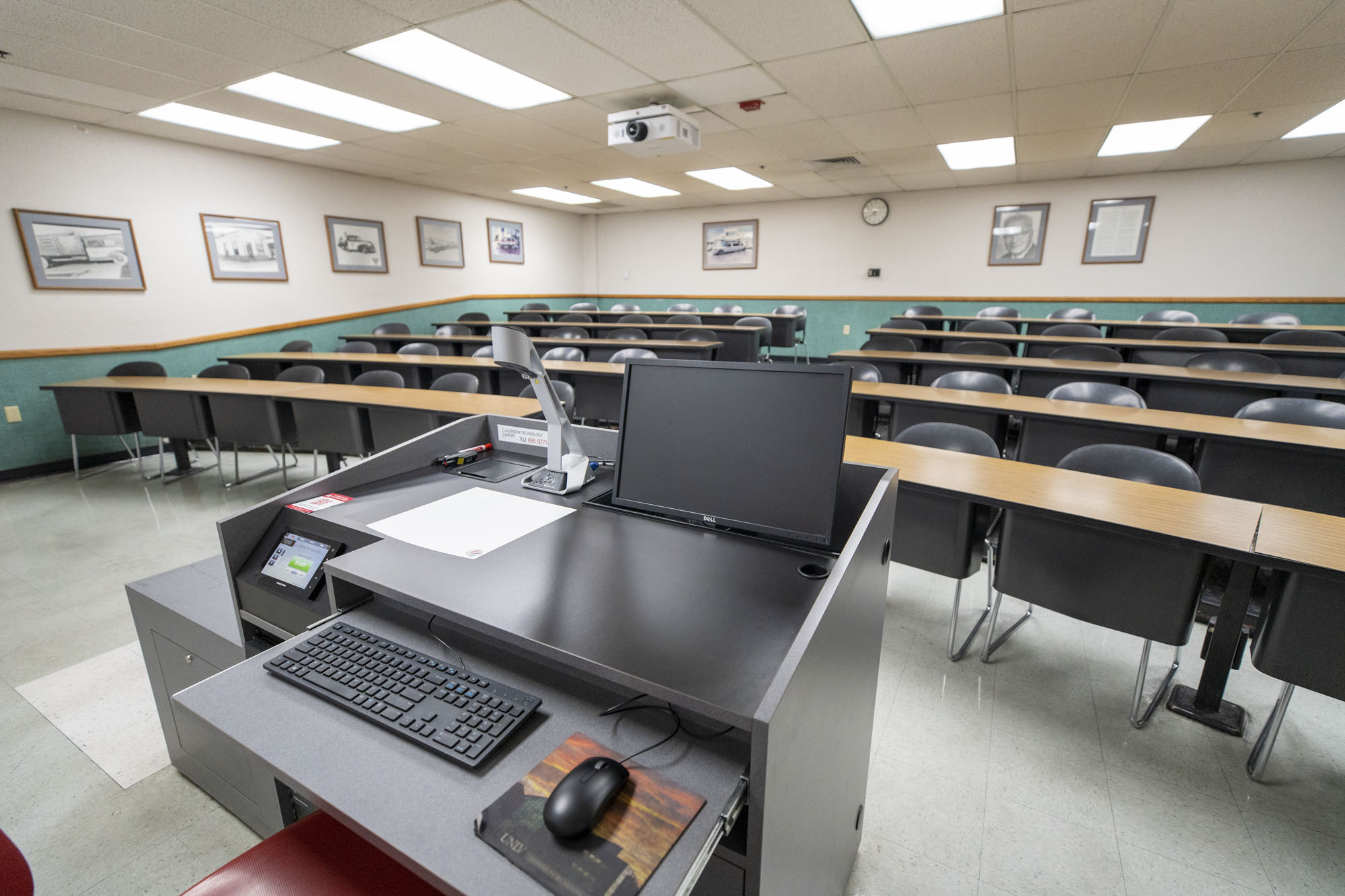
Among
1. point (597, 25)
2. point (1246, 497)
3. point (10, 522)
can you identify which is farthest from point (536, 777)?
point (10, 522)

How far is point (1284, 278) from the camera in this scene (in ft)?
21.4

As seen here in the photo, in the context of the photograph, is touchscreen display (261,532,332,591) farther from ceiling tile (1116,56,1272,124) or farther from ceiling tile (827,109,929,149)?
ceiling tile (1116,56,1272,124)

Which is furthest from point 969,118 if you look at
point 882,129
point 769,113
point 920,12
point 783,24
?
point 783,24

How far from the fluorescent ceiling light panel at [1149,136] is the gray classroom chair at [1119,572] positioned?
14.9 ft

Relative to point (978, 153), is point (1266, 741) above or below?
below

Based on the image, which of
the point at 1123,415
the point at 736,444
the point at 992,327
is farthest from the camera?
the point at 992,327

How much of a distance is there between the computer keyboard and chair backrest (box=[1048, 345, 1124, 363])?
4717 millimetres

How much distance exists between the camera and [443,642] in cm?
101

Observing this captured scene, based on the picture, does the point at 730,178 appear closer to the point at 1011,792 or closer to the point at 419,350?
the point at 419,350

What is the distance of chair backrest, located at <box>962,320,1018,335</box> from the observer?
6258 millimetres

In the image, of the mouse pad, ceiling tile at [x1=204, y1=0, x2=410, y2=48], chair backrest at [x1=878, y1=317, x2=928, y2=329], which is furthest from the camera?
chair backrest at [x1=878, y1=317, x2=928, y2=329]

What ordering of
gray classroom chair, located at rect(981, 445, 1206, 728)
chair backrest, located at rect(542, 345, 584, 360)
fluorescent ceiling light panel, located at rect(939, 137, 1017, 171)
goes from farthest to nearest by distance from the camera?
fluorescent ceiling light panel, located at rect(939, 137, 1017, 171)
chair backrest, located at rect(542, 345, 584, 360)
gray classroom chair, located at rect(981, 445, 1206, 728)

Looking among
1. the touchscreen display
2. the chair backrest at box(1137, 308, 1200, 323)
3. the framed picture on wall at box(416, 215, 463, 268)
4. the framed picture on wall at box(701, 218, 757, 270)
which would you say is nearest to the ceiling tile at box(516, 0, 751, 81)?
the touchscreen display

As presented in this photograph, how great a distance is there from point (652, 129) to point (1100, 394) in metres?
3.46
